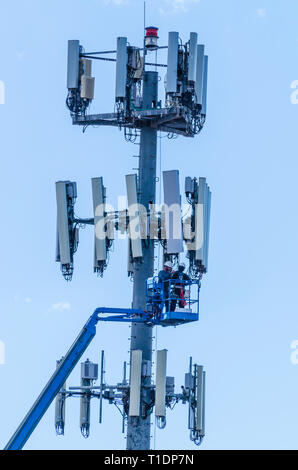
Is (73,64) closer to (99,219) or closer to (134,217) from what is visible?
(99,219)

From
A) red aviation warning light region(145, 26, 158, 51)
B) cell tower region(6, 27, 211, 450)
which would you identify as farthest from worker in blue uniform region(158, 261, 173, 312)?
red aviation warning light region(145, 26, 158, 51)

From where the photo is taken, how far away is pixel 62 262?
99.4 meters

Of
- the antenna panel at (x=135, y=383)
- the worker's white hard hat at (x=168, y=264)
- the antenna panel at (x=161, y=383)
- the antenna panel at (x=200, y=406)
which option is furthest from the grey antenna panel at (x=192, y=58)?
the antenna panel at (x=200, y=406)

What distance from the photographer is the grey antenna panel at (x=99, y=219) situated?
323 feet

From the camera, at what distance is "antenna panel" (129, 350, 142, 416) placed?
99.1 meters

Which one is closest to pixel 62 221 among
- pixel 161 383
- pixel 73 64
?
pixel 73 64

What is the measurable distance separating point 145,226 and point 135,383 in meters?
7.23

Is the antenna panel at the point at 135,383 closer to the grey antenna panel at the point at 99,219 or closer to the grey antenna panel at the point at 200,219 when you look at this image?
the grey antenna panel at the point at 99,219

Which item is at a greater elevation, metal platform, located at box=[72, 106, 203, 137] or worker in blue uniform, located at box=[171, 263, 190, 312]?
metal platform, located at box=[72, 106, 203, 137]

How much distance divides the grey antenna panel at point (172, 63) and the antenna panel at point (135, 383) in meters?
12.2

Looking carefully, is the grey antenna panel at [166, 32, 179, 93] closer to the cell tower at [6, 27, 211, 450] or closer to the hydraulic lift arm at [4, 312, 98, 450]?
the cell tower at [6, 27, 211, 450]

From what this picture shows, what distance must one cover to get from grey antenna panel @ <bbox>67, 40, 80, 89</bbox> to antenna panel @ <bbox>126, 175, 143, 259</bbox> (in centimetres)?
528

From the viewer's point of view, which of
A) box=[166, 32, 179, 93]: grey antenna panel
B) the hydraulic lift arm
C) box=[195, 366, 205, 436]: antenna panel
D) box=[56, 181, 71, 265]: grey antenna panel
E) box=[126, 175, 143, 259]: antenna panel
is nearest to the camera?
the hydraulic lift arm
